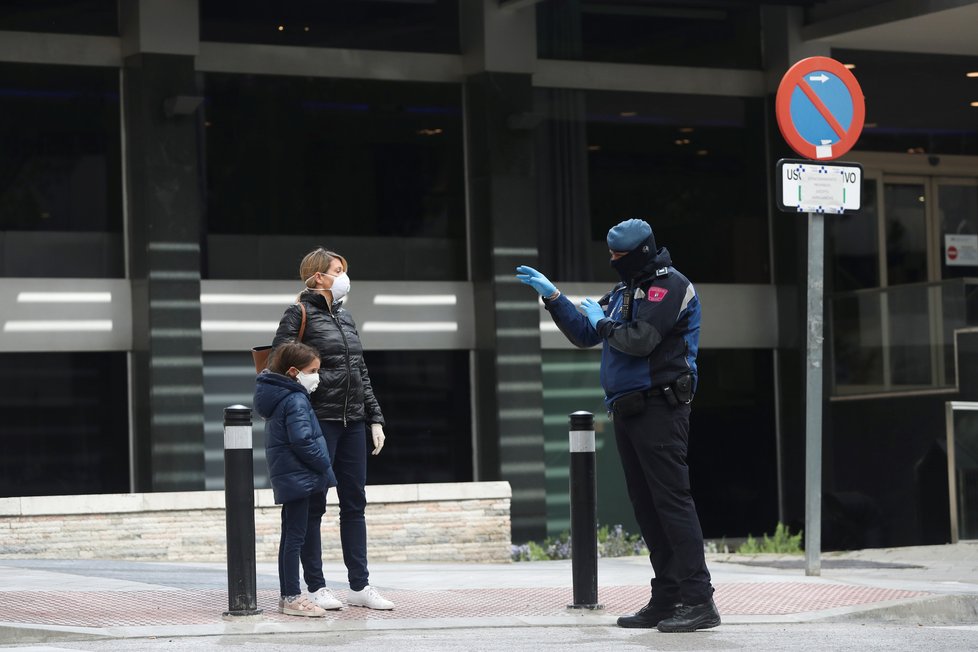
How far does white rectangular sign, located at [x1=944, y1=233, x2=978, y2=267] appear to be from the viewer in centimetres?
1878

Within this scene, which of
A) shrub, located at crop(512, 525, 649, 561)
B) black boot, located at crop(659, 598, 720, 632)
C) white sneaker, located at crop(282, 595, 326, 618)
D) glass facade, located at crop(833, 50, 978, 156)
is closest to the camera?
black boot, located at crop(659, 598, 720, 632)

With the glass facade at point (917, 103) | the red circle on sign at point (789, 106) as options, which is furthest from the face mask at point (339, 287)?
the glass facade at point (917, 103)

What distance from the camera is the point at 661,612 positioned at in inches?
282

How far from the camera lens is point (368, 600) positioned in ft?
24.9

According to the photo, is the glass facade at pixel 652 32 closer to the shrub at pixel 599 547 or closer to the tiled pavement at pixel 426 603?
the shrub at pixel 599 547

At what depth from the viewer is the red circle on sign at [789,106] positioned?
9.27 m

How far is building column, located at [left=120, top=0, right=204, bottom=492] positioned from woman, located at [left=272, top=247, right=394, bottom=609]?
302 inches

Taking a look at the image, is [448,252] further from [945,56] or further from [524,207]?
[945,56]

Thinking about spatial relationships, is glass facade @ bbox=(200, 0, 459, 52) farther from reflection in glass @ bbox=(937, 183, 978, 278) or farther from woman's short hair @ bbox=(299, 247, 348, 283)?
woman's short hair @ bbox=(299, 247, 348, 283)

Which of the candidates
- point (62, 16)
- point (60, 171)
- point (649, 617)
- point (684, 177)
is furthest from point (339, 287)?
point (684, 177)

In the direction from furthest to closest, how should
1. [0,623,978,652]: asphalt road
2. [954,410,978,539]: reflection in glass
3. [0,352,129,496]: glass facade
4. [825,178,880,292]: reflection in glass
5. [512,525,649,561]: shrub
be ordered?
[825,178,880,292]: reflection in glass → [0,352,129,496]: glass facade → [512,525,649,561]: shrub → [954,410,978,539]: reflection in glass → [0,623,978,652]: asphalt road

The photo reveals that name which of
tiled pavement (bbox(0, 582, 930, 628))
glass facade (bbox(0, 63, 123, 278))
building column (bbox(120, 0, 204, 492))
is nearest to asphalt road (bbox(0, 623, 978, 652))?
tiled pavement (bbox(0, 582, 930, 628))

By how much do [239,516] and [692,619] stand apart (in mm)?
2101

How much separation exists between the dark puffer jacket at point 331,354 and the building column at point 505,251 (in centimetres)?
867
